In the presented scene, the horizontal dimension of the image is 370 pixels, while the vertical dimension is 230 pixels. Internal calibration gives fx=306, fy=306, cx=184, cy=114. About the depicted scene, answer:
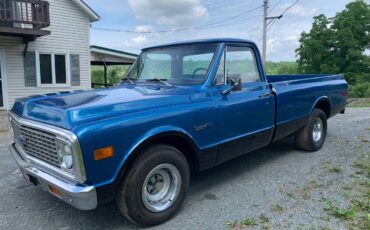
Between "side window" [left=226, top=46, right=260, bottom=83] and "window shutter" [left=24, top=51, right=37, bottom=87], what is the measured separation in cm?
1063

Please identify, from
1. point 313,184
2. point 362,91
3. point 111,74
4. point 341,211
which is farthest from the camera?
point 362,91

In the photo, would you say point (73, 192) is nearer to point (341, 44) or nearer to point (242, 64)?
point (242, 64)

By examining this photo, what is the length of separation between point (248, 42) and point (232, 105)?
1.16 meters

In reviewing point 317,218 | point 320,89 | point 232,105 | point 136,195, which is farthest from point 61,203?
point 320,89

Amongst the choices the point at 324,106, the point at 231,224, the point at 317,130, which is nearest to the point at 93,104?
the point at 231,224

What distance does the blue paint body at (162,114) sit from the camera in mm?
2656

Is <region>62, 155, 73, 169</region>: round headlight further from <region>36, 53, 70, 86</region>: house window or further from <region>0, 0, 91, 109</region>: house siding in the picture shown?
<region>36, 53, 70, 86</region>: house window

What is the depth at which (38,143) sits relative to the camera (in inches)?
118

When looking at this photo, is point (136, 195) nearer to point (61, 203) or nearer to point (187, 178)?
point (187, 178)

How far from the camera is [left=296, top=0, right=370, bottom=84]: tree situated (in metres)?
31.9

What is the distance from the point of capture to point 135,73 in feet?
15.3

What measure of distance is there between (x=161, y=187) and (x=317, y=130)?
3848mm

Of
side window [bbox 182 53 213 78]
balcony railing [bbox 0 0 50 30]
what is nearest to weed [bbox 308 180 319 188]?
side window [bbox 182 53 213 78]

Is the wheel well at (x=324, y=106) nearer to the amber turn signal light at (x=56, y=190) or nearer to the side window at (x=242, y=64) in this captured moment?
the side window at (x=242, y=64)
